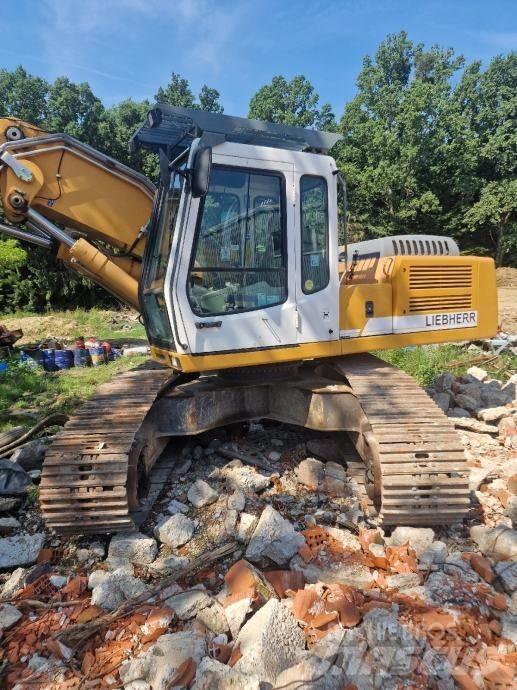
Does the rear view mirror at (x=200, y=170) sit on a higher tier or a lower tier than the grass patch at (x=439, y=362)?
higher

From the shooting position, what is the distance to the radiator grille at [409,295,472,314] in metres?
4.31

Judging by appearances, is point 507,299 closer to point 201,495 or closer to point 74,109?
point 201,495

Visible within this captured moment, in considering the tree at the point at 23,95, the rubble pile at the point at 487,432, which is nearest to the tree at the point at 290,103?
the tree at the point at 23,95

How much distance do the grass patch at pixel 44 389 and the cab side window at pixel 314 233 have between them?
3.56m

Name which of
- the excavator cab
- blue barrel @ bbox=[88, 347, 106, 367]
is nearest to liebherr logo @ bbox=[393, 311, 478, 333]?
the excavator cab

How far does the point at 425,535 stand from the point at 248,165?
286 centimetres

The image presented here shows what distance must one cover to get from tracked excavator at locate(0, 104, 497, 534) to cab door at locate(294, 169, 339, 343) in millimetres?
13

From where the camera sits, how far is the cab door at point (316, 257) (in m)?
3.65

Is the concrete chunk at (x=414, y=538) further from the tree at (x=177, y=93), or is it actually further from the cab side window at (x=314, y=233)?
the tree at (x=177, y=93)

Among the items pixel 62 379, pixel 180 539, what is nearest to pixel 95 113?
pixel 62 379

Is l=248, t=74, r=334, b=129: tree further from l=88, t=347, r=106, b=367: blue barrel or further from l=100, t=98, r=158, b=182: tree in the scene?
l=88, t=347, r=106, b=367: blue barrel

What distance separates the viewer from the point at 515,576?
248 centimetres

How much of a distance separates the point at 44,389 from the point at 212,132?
5963 millimetres

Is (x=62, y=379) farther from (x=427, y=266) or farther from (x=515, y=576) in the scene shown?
(x=515, y=576)
